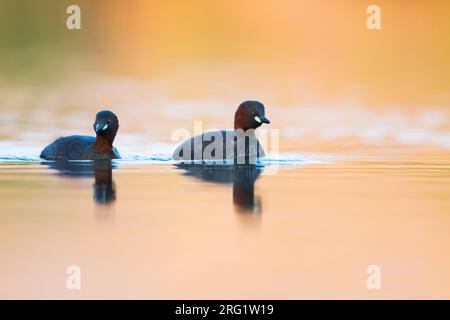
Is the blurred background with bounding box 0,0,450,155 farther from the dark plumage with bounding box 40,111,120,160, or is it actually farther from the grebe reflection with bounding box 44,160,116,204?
the grebe reflection with bounding box 44,160,116,204

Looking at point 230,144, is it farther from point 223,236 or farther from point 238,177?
point 223,236

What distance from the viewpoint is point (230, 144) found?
1259 centimetres

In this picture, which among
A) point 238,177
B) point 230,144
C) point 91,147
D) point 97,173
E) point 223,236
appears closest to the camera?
point 223,236

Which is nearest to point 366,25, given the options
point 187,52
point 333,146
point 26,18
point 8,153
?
point 187,52

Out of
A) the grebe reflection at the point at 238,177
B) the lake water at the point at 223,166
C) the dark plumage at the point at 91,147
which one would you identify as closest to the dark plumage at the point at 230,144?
the lake water at the point at 223,166

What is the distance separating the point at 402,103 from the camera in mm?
18625

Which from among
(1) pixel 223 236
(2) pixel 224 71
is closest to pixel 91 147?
(1) pixel 223 236

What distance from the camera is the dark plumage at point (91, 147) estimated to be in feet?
41.6

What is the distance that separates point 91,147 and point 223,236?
23.0 feet

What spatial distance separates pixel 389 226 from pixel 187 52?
17527 millimetres

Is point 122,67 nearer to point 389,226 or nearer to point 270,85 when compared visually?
point 270,85

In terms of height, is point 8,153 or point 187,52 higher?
point 187,52

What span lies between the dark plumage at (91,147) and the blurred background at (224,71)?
116cm

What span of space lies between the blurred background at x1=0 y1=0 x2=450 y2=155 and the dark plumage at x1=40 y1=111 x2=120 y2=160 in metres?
1.16
